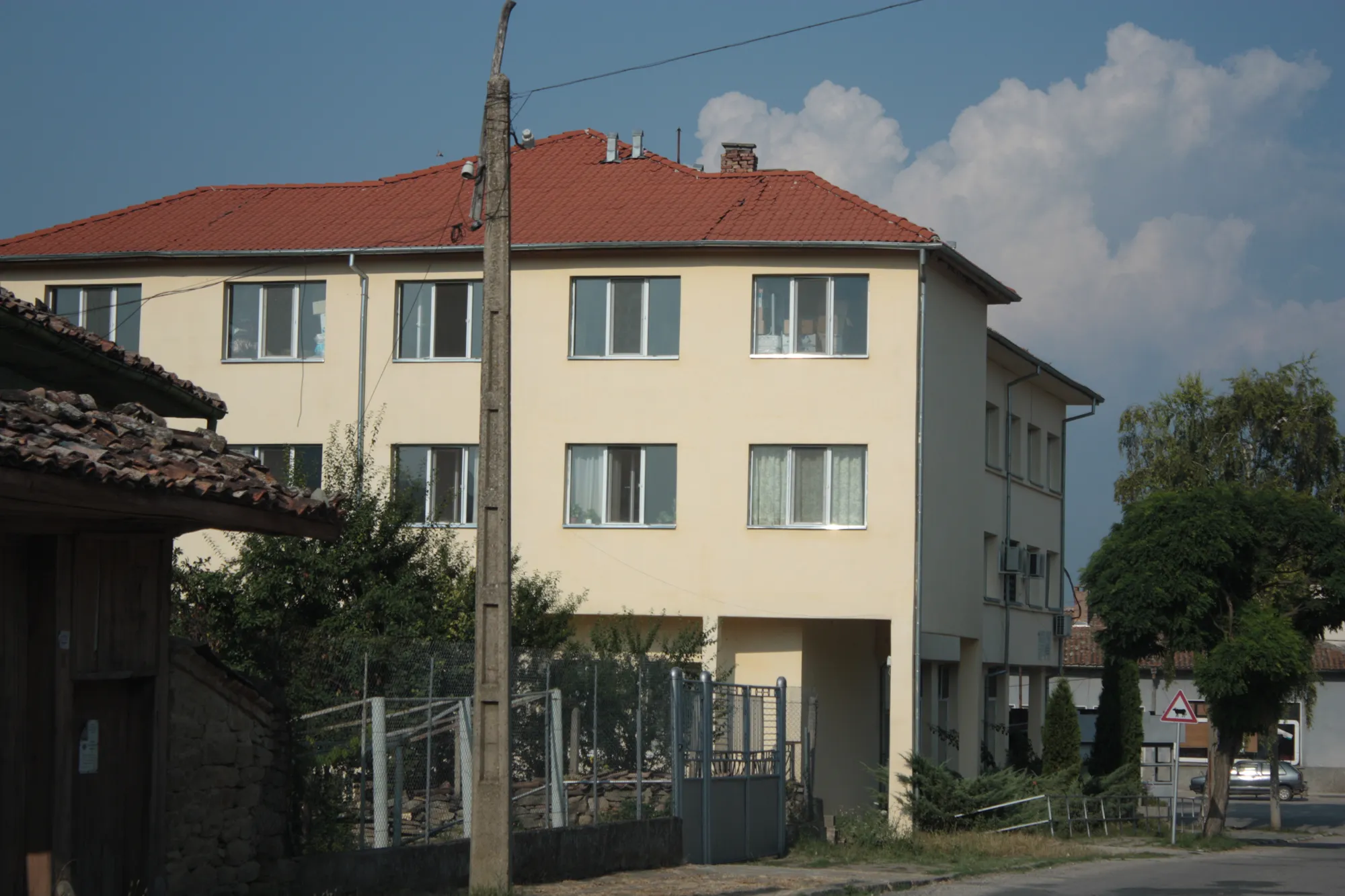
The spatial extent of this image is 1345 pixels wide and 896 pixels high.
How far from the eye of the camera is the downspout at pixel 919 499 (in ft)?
91.9

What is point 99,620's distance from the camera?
12000mm

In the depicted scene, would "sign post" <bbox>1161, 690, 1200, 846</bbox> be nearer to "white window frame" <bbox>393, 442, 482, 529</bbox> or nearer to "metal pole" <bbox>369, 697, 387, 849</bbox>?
"white window frame" <bbox>393, 442, 482, 529</bbox>

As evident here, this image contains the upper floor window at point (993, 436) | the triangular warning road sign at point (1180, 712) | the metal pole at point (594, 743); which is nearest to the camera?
the metal pole at point (594, 743)

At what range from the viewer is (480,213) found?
14.3 m

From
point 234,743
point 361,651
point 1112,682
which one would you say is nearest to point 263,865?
point 234,743

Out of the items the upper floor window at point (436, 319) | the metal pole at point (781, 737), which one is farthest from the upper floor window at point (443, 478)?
the metal pole at point (781, 737)

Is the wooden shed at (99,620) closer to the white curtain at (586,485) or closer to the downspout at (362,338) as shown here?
the white curtain at (586,485)

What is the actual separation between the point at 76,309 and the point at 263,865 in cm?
1994

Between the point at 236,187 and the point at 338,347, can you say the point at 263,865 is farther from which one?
the point at 236,187

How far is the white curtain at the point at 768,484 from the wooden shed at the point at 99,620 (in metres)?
16.6

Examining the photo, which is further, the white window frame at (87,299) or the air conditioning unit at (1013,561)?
the air conditioning unit at (1013,561)

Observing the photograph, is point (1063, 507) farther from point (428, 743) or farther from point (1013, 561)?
point (428, 743)

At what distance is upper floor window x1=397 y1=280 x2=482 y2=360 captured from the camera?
30.0 m

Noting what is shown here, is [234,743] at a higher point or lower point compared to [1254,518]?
lower
